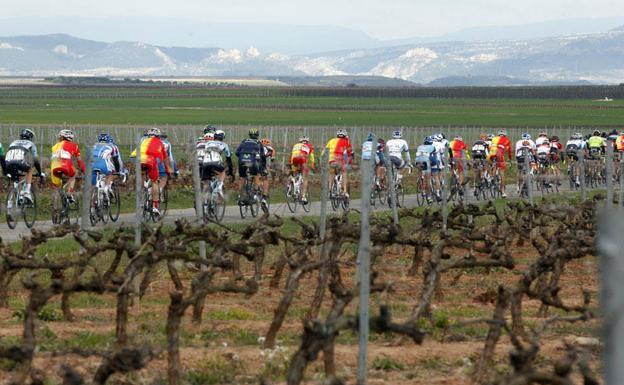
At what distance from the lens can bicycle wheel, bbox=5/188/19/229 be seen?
79.2 feet

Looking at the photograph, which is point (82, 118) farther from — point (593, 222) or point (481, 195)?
point (593, 222)

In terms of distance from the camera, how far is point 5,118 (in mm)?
108938

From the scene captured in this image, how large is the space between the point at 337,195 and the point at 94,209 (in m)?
7.09

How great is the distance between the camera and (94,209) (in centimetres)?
2469

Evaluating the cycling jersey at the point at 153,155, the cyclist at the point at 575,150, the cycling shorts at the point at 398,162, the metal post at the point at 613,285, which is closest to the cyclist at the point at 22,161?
the cycling jersey at the point at 153,155

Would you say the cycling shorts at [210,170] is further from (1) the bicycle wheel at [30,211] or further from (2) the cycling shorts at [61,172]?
(1) the bicycle wheel at [30,211]

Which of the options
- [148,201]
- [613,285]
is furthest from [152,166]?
[613,285]

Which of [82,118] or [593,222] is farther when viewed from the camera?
[82,118]

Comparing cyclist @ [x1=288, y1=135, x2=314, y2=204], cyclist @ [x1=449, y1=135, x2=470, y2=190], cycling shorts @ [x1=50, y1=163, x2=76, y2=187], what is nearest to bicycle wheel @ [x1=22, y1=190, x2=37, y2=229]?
cycling shorts @ [x1=50, y1=163, x2=76, y2=187]

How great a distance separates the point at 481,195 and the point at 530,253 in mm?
15424

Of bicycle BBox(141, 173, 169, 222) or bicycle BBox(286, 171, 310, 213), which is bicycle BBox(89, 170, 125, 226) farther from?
bicycle BBox(286, 171, 310, 213)

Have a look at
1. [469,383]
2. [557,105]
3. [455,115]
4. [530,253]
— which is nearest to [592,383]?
[469,383]

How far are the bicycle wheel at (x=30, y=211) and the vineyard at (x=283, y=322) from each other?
24.7 feet

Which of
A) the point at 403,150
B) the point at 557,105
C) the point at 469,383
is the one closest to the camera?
the point at 469,383
